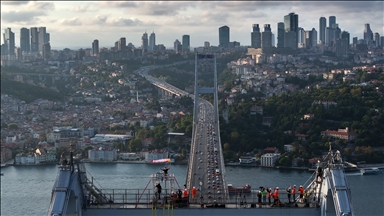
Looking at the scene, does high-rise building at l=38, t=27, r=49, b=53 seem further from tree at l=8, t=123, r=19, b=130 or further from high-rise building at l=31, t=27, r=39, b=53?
tree at l=8, t=123, r=19, b=130

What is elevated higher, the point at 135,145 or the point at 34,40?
the point at 34,40

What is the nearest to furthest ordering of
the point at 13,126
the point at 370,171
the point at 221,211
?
the point at 221,211 → the point at 370,171 → the point at 13,126

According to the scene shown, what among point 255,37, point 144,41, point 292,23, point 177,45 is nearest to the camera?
point 255,37

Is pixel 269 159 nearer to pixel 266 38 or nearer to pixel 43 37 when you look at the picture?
pixel 266 38

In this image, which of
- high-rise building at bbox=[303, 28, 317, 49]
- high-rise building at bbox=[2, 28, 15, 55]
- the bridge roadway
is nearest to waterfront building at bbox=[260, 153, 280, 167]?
the bridge roadway

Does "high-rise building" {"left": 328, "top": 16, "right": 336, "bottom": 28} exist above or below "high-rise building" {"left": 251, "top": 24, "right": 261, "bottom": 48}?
above

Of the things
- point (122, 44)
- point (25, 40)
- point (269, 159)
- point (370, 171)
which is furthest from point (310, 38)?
point (370, 171)

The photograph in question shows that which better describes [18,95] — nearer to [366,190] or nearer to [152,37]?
[366,190]
